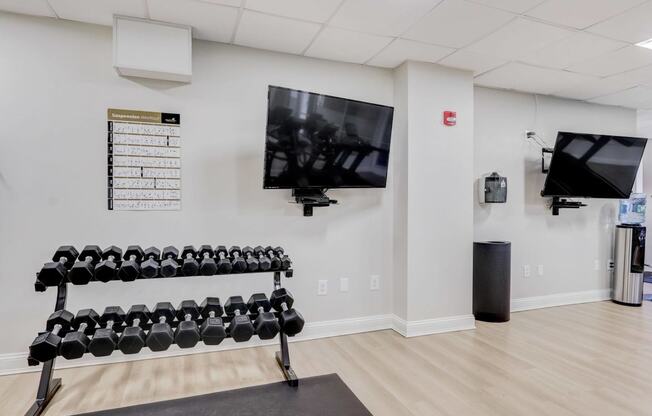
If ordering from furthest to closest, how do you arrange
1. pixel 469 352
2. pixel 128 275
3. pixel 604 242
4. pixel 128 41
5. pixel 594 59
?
pixel 604 242
pixel 594 59
pixel 469 352
pixel 128 41
pixel 128 275

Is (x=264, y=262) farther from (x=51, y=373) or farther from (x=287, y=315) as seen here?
(x=51, y=373)

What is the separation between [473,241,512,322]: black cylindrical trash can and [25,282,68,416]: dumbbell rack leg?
3.58 meters

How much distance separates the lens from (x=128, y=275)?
7.38 feet

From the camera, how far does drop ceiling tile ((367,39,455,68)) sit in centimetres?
304

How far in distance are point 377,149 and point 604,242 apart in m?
3.67

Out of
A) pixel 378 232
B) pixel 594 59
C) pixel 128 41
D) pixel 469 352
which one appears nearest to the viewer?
pixel 128 41

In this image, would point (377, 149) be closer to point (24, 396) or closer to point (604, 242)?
point (24, 396)

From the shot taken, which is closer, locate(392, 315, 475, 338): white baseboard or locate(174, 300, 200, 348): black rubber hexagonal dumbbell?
locate(174, 300, 200, 348): black rubber hexagonal dumbbell

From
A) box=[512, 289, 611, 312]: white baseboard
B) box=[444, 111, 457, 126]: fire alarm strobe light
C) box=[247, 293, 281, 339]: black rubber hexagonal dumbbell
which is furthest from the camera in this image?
box=[512, 289, 611, 312]: white baseboard

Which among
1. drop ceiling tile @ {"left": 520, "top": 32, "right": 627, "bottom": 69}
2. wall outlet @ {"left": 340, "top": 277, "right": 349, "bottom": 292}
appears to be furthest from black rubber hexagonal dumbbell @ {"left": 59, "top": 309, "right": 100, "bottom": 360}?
drop ceiling tile @ {"left": 520, "top": 32, "right": 627, "bottom": 69}

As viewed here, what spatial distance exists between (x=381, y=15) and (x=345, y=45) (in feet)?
1.72

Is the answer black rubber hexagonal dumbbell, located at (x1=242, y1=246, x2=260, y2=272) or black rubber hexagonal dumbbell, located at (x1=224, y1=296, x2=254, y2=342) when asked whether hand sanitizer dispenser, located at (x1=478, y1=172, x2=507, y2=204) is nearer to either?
black rubber hexagonal dumbbell, located at (x1=242, y1=246, x2=260, y2=272)

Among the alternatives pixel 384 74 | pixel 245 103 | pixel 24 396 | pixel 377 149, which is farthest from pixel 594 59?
pixel 24 396

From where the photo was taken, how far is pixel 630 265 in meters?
4.46
